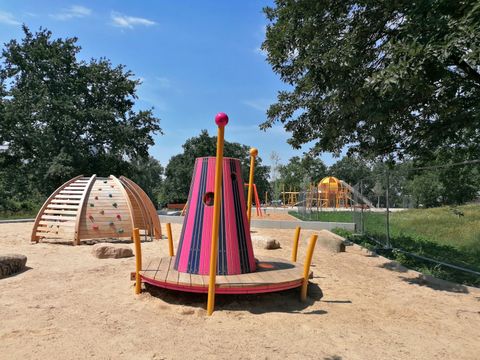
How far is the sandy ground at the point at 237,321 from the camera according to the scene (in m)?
3.68

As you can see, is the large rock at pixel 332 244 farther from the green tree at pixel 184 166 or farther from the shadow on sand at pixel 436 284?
the green tree at pixel 184 166

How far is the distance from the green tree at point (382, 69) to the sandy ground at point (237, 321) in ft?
9.51

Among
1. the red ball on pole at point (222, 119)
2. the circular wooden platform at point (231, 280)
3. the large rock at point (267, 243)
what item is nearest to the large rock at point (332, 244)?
the large rock at point (267, 243)

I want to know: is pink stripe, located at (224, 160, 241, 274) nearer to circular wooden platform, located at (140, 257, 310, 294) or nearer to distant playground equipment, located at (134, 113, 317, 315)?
distant playground equipment, located at (134, 113, 317, 315)

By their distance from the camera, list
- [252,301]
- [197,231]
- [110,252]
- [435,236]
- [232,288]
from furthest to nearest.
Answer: [435,236] < [110,252] < [197,231] < [252,301] < [232,288]

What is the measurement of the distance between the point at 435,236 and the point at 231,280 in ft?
29.2

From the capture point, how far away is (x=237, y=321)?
14.7ft

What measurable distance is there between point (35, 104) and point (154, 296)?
24548 mm

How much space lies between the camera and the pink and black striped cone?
17.7ft

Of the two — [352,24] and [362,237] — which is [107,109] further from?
[352,24]

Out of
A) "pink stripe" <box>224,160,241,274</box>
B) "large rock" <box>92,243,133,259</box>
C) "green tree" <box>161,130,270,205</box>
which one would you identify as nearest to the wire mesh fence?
"pink stripe" <box>224,160,241,274</box>

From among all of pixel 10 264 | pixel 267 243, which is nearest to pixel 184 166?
pixel 267 243

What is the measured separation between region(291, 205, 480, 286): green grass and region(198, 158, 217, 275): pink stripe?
4.76 meters

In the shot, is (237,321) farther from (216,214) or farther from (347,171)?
(347,171)
